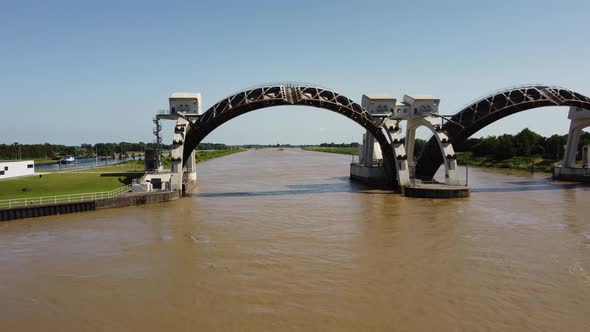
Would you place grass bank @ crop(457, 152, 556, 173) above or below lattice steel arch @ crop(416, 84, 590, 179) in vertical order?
below

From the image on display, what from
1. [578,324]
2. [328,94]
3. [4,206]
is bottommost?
[578,324]

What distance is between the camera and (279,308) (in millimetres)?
12438

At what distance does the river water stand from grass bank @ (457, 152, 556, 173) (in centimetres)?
4443

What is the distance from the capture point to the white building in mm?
43562

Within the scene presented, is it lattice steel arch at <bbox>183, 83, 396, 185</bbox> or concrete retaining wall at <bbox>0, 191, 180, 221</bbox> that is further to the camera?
lattice steel arch at <bbox>183, 83, 396, 185</bbox>

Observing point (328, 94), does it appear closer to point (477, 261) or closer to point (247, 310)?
point (477, 261)

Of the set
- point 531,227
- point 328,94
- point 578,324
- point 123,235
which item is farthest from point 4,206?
point 531,227

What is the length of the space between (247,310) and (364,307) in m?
3.87

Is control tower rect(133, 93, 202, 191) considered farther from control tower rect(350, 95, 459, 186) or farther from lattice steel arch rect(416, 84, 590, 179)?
lattice steel arch rect(416, 84, 590, 179)

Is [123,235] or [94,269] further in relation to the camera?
[123,235]

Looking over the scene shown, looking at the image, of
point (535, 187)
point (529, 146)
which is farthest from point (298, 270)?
point (529, 146)

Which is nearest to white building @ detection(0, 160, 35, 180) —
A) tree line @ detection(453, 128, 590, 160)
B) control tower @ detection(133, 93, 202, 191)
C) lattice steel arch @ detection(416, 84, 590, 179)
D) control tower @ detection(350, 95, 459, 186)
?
control tower @ detection(133, 93, 202, 191)

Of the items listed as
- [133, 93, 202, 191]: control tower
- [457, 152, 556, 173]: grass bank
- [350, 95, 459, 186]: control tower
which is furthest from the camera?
[457, 152, 556, 173]: grass bank

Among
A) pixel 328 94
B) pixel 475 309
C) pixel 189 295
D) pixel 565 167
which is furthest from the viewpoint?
pixel 565 167
